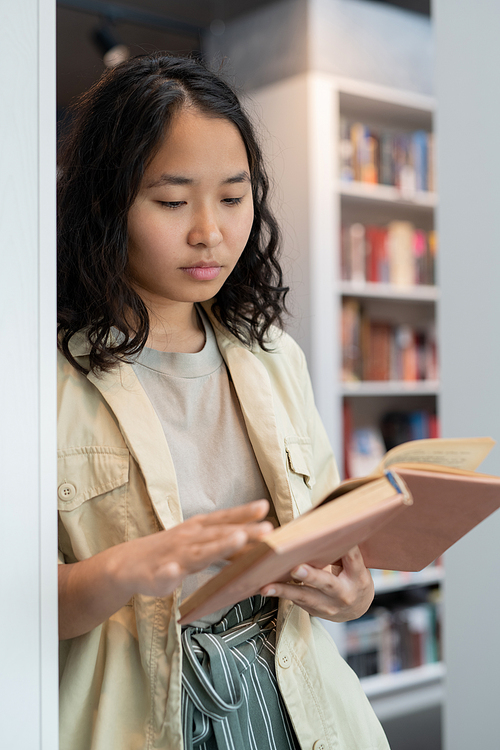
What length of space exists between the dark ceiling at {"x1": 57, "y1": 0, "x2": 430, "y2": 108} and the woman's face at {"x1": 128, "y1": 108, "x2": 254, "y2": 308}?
2.57m

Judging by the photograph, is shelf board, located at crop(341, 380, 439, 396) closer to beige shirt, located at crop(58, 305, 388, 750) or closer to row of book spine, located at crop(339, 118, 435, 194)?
row of book spine, located at crop(339, 118, 435, 194)

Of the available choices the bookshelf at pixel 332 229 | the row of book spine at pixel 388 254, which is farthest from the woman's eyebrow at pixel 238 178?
the row of book spine at pixel 388 254

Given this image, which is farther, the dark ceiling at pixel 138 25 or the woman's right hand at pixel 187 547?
the dark ceiling at pixel 138 25

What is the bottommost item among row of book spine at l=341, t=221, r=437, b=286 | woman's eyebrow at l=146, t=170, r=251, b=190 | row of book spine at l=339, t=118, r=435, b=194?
woman's eyebrow at l=146, t=170, r=251, b=190

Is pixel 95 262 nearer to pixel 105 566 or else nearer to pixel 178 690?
pixel 105 566

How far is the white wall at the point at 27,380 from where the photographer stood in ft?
2.45

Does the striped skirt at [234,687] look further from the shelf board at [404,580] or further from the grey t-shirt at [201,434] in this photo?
the shelf board at [404,580]

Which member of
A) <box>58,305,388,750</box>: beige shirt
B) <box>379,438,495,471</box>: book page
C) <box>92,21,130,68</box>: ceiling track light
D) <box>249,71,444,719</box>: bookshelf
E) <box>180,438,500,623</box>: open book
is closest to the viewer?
<box>180,438,500,623</box>: open book

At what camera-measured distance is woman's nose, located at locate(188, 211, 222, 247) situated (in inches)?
36.8

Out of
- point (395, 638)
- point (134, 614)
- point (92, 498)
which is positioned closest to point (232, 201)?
point (92, 498)

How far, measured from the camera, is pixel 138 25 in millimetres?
3430

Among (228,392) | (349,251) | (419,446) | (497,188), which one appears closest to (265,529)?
(419,446)

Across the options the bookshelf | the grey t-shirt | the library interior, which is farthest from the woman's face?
the bookshelf

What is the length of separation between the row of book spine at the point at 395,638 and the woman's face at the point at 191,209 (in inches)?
93.6
